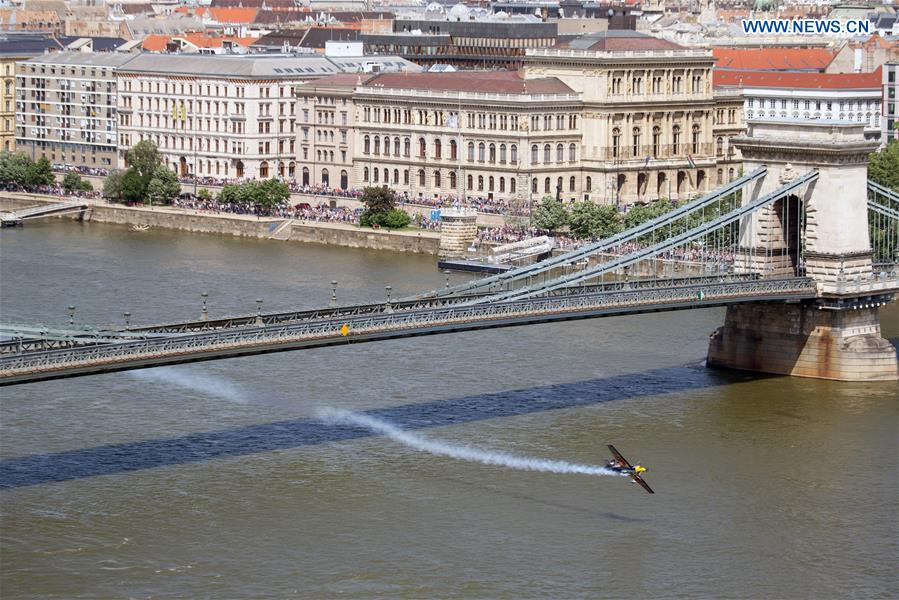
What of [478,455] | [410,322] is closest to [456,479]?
[478,455]

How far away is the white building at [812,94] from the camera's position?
9375 centimetres

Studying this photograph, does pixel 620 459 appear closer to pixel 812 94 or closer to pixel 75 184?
pixel 812 94

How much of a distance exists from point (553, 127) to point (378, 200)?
7625mm

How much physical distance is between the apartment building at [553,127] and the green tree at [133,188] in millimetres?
7870

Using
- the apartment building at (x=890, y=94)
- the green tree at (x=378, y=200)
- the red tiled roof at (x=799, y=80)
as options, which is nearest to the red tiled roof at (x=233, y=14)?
the red tiled roof at (x=799, y=80)

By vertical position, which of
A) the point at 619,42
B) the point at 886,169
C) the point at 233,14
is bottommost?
the point at 886,169

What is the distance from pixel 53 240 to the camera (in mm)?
83750

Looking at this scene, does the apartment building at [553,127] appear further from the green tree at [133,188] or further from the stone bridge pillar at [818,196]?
the stone bridge pillar at [818,196]

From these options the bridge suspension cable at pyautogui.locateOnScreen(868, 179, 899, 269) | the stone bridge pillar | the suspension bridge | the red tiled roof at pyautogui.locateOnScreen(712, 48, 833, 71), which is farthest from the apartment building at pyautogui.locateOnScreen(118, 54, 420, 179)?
the stone bridge pillar

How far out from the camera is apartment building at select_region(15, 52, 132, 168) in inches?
4082

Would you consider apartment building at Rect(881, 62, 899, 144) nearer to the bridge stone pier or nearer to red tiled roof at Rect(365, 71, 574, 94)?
red tiled roof at Rect(365, 71, 574, 94)

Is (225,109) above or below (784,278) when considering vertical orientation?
above

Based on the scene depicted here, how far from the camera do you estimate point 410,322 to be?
4612 cm

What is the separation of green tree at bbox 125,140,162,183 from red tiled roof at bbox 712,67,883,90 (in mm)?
22538
